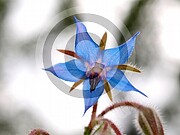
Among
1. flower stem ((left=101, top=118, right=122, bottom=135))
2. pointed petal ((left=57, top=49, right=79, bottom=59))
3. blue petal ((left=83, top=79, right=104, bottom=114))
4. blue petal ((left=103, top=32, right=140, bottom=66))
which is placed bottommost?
flower stem ((left=101, top=118, right=122, bottom=135))

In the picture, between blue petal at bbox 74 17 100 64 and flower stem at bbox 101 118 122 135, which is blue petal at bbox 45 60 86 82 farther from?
flower stem at bbox 101 118 122 135

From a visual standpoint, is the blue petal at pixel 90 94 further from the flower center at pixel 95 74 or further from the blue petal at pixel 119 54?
the blue petal at pixel 119 54

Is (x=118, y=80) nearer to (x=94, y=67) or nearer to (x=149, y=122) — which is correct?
(x=94, y=67)

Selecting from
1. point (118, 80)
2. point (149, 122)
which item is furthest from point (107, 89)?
point (149, 122)

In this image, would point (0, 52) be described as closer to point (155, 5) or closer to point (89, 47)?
point (155, 5)

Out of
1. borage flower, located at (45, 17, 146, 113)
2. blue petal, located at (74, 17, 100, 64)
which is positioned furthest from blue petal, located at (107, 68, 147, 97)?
blue petal, located at (74, 17, 100, 64)

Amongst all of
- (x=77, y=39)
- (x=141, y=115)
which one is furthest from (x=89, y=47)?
(x=141, y=115)

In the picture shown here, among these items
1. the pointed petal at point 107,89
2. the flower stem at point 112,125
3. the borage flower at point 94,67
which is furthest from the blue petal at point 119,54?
the flower stem at point 112,125
